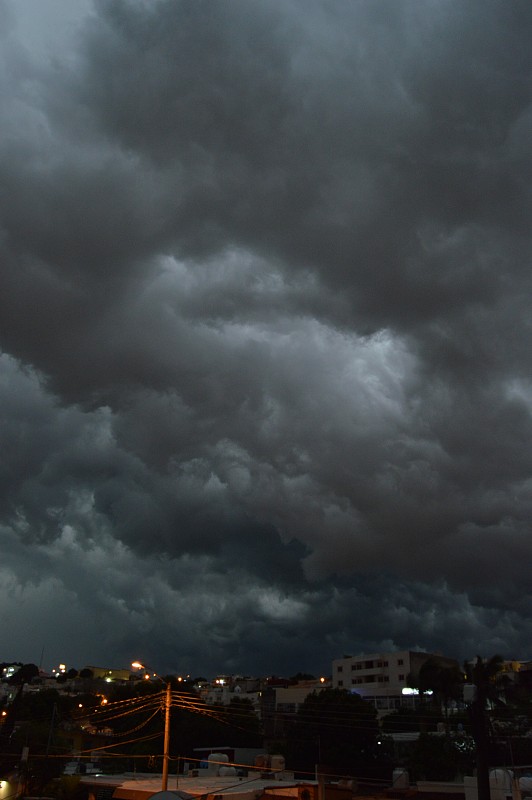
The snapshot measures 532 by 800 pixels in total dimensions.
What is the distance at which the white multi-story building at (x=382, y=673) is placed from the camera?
121006 millimetres

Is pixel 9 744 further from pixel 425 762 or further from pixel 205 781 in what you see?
pixel 425 762

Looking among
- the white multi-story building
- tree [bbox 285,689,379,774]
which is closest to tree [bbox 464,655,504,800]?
tree [bbox 285,689,379,774]

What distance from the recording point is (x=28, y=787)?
196 feet

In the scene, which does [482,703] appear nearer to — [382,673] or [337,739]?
[337,739]

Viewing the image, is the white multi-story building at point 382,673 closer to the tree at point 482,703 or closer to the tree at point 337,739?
the tree at point 337,739

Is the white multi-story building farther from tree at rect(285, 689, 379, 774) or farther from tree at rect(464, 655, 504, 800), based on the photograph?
tree at rect(464, 655, 504, 800)

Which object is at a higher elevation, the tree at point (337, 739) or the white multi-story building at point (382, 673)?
the white multi-story building at point (382, 673)

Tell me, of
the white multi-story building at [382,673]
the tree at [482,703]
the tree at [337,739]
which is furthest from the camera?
the white multi-story building at [382,673]

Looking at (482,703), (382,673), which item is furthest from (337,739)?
(382,673)

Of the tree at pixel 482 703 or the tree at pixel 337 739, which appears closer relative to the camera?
the tree at pixel 482 703

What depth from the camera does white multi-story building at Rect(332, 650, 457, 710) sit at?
397 ft

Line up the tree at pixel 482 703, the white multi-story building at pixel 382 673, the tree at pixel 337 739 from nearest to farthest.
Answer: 1. the tree at pixel 482 703
2. the tree at pixel 337 739
3. the white multi-story building at pixel 382 673

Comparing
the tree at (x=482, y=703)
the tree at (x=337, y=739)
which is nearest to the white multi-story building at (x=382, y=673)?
the tree at (x=337, y=739)

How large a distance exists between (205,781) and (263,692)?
299 ft
